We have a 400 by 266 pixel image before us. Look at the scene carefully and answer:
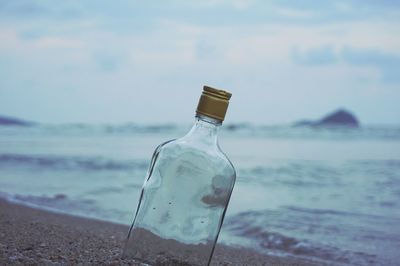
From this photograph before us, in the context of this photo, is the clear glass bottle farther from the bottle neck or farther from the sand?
the sand

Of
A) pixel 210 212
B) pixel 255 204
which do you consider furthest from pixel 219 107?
pixel 255 204

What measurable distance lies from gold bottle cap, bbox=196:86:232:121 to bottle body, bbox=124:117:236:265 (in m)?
0.04

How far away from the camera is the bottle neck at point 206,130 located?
2037 millimetres

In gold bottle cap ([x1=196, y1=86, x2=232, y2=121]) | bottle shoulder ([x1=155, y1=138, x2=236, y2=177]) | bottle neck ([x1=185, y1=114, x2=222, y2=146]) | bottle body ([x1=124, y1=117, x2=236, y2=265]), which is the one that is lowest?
bottle body ([x1=124, y1=117, x2=236, y2=265])

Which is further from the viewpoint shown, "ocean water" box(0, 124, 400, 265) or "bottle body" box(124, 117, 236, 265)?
"ocean water" box(0, 124, 400, 265)

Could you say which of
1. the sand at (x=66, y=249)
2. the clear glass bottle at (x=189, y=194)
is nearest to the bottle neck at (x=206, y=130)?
→ the clear glass bottle at (x=189, y=194)

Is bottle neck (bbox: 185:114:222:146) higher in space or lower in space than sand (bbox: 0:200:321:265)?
higher

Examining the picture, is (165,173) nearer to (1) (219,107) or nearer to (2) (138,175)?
(1) (219,107)

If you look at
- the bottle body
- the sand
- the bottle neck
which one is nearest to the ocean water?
the sand

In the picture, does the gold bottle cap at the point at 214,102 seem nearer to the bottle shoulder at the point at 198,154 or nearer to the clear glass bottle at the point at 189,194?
the clear glass bottle at the point at 189,194

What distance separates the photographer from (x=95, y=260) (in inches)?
97.6

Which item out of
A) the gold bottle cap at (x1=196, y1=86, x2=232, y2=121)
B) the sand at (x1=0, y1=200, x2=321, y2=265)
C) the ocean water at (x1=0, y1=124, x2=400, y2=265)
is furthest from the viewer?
the ocean water at (x1=0, y1=124, x2=400, y2=265)

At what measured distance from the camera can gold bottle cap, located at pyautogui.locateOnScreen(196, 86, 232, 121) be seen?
199cm

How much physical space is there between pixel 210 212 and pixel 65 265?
0.61 metres
